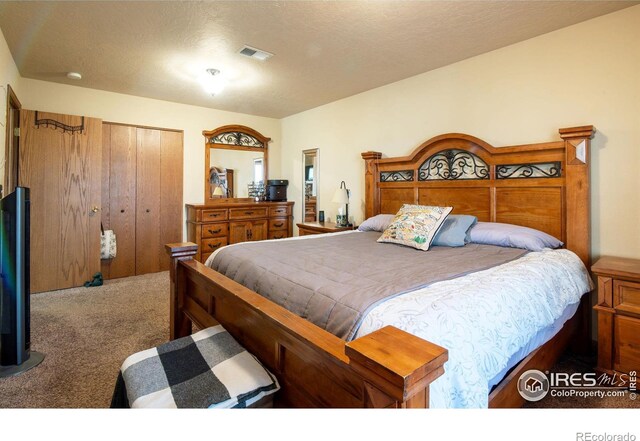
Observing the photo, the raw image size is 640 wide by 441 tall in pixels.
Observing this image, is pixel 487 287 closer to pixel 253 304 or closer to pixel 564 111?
pixel 253 304

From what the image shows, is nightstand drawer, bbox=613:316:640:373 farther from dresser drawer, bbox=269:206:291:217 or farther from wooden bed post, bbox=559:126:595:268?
dresser drawer, bbox=269:206:291:217

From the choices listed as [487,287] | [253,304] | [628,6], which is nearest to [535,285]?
[487,287]

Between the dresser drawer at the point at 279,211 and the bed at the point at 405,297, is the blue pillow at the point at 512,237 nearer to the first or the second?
the bed at the point at 405,297

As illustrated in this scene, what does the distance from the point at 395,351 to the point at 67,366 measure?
2.31 m

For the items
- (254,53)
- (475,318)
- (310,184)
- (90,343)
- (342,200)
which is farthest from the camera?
(310,184)

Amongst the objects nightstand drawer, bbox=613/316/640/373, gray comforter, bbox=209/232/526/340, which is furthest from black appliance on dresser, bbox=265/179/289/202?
nightstand drawer, bbox=613/316/640/373

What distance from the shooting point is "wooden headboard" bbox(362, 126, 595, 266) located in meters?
2.26

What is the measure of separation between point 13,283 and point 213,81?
2636 millimetres

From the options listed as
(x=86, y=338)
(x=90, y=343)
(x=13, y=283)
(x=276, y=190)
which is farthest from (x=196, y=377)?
(x=276, y=190)

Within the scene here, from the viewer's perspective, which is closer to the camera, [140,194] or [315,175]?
[140,194]

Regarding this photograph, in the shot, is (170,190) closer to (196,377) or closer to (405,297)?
(196,377)

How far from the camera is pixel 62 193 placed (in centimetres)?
357

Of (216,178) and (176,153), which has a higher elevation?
(176,153)
